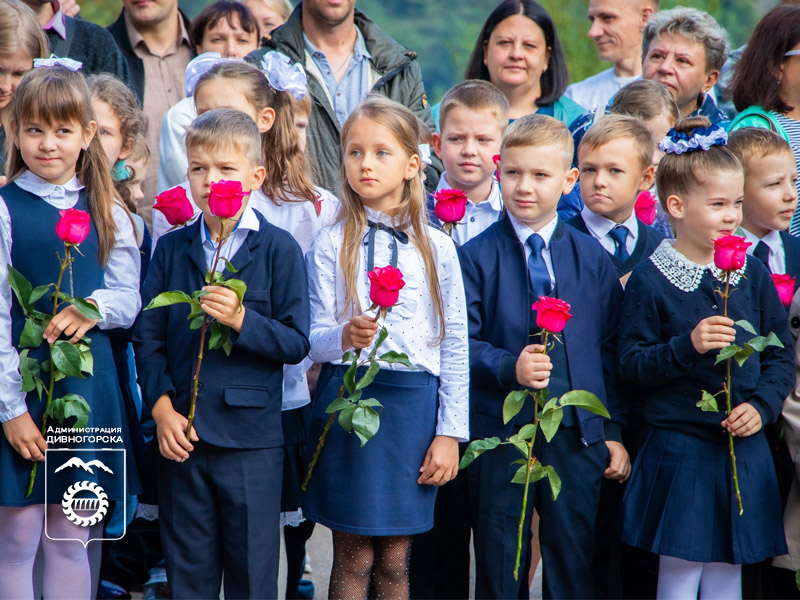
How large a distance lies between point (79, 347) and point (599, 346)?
1.84 metres

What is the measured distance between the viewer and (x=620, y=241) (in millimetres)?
3906

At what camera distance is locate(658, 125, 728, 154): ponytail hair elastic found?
3.53 meters

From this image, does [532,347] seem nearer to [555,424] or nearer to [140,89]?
[555,424]

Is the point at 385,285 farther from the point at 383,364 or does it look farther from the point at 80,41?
the point at 80,41

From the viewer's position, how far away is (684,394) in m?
3.37

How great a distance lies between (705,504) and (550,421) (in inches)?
26.4

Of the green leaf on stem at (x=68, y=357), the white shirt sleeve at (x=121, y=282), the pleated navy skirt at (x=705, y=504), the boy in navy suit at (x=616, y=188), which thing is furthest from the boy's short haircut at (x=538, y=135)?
the green leaf on stem at (x=68, y=357)

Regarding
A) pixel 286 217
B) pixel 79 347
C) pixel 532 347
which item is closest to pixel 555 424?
pixel 532 347

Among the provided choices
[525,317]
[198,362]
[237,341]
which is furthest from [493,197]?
[198,362]

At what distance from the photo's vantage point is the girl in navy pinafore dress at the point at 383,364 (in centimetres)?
318

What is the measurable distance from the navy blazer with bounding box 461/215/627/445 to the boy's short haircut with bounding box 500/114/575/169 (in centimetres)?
29

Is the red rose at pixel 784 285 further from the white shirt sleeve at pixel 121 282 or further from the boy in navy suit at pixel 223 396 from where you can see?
the white shirt sleeve at pixel 121 282

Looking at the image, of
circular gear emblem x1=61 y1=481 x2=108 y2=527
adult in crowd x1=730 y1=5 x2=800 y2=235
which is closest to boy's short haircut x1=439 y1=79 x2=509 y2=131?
adult in crowd x1=730 y1=5 x2=800 y2=235

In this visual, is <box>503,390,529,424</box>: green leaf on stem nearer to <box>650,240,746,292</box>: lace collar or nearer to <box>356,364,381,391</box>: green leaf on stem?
<box>356,364,381,391</box>: green leaf on stem
